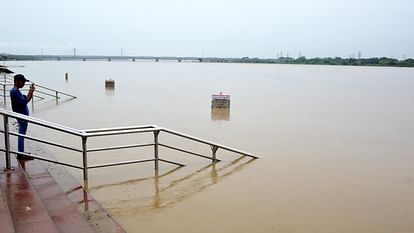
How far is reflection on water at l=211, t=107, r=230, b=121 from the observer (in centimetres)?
1524

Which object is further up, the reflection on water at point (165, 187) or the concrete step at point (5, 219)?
the concrete step at point (5, 219)

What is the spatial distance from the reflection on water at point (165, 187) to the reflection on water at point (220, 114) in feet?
23.1

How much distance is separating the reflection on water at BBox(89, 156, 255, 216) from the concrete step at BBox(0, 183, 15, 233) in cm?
165

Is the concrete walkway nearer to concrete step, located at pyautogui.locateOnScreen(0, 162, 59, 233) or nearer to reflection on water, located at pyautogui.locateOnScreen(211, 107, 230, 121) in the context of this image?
concrete step, located at pyautogui.locateOnScreen(0, 162, 59, 233)

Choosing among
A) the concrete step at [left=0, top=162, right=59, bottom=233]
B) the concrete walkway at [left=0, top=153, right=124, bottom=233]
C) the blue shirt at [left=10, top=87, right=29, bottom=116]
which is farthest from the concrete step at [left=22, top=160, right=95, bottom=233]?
the blue shirt at [left=10, top=87, right=29, bottom=116]

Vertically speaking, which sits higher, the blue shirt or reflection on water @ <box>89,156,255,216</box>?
the blue shirt

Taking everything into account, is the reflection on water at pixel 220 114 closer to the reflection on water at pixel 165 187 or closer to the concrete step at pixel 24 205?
the reflection on water at pixel 165 187

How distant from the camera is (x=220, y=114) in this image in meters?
16.3

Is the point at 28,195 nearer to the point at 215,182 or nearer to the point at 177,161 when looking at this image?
the point at 215,182

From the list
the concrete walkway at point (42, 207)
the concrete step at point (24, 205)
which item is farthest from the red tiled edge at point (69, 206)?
the concrete step at point (24, 205)

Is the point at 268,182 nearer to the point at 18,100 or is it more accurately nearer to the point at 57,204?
the point at 57,204

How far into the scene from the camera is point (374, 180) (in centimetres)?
758

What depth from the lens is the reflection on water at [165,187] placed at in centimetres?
577

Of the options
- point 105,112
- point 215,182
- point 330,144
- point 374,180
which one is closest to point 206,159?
point 215,182
